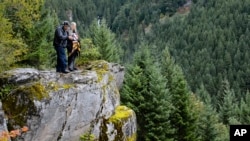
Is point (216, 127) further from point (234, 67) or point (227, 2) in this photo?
point (227, 2)

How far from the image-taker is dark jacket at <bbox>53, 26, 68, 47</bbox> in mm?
17281

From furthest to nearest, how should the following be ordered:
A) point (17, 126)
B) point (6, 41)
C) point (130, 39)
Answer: point (130, 39), point (6, 41), point (17, 126)

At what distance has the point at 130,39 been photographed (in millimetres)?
197500

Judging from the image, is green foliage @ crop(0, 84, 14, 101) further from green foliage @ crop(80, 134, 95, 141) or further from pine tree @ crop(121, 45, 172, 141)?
pine tree @ crop(121, 45, 172, 141)

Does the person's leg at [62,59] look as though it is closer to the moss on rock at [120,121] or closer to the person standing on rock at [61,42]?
the person standing on rock at [61,42]

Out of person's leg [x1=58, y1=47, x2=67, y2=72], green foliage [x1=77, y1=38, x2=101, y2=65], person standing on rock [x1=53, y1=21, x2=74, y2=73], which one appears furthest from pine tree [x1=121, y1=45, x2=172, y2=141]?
person standing on rock [x1=53, y1=21, x2=74, y2=73]

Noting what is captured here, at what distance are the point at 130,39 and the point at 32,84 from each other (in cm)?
18195

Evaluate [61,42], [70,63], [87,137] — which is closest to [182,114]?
[70,63]

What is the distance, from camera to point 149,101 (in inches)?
1208

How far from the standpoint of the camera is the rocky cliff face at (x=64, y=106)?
15.9 metres

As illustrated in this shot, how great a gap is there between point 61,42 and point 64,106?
3011mm

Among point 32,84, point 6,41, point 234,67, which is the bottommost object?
point 234,67

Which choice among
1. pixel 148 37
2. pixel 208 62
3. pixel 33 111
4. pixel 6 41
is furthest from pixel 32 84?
pixel 148 37

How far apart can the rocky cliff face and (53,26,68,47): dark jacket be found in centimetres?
146
